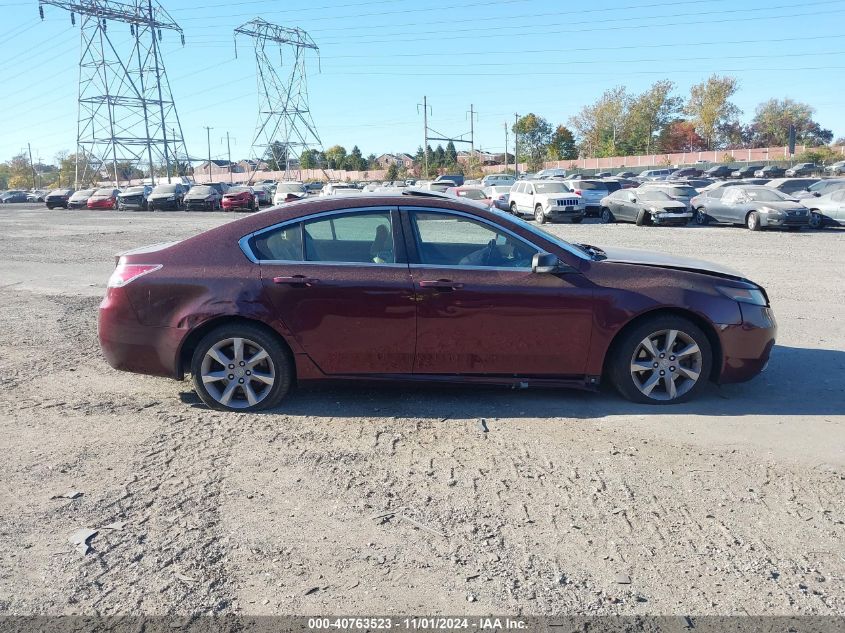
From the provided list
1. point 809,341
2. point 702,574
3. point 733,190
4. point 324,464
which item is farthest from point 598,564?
point 733,190

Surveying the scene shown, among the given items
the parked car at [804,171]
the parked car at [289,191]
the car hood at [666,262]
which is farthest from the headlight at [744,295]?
the parked car at [804,171]

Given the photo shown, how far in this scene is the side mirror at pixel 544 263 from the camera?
510 centimetres

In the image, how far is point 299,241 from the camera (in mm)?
5309

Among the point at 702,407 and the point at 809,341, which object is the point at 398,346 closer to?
the point at 702,407

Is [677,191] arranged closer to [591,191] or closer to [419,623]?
[591,191]

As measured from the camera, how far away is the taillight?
5.25 metres

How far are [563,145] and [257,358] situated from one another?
103 metres

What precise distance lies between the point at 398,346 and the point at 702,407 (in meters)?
2.32

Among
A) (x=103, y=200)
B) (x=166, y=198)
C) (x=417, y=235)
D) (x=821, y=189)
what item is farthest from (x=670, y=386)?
(x=103, y=200)

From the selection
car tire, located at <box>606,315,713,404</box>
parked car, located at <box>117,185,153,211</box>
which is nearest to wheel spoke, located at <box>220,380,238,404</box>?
car tire, located at <box>606,315,713,404</box>

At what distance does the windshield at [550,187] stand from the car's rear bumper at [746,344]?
76.2 ft

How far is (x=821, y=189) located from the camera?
2505 centimetres

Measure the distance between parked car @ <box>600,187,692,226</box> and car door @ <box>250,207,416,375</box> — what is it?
2119 centimetres

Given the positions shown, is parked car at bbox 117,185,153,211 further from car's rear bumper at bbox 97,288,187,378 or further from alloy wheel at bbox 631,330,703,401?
alloy wheel at bbox 631,330,703,401
